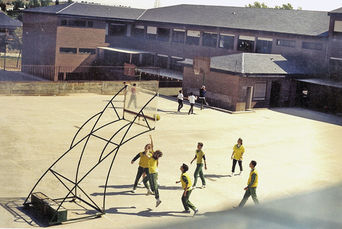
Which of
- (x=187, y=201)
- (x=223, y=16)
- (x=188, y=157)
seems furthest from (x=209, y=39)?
(x=187, y=201)

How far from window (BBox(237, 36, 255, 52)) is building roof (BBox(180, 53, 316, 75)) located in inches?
178

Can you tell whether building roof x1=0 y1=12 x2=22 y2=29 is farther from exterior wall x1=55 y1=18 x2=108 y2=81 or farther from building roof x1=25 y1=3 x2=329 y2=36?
exterior wall x1=55 y1=18 x2=108 y2=81

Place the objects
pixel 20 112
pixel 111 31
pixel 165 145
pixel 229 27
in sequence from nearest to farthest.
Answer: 1. pixel 165 145
2. pixel 20 112
3. pixel 229 27
4. pixel 111 31

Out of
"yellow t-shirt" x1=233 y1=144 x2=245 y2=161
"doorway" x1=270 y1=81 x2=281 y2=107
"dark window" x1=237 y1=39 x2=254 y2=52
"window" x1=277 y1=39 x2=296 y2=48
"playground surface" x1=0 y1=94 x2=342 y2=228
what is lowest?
→ "playground surface" x1=0 y1=94 x2=342 y2=228

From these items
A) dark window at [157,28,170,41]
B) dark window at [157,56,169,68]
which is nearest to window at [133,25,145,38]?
dark window at [157,28,170,41]

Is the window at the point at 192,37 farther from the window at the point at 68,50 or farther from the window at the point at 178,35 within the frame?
the window at the point at 68,50

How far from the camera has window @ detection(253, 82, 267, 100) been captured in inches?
1250

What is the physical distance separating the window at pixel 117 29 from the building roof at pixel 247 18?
2.04 m

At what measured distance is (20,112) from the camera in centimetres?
2447

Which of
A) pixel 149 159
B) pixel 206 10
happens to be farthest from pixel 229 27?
pixel 149 159

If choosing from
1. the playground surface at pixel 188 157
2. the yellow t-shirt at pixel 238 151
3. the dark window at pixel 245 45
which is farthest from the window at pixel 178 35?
the yellow t-shirt at pixel 238 151

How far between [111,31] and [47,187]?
121 feet

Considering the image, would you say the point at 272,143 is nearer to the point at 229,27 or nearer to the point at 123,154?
the point at 123,154

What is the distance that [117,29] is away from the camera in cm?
4997
